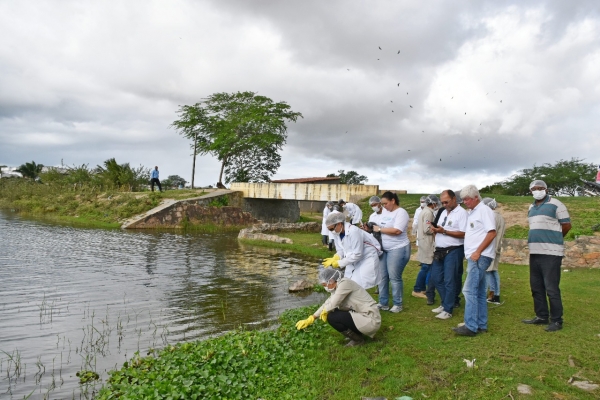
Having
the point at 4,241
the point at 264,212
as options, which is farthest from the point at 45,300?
the point at 264,212

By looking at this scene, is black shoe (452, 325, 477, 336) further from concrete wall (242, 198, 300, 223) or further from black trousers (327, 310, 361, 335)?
concrete wall (242, 198, 300, 223)

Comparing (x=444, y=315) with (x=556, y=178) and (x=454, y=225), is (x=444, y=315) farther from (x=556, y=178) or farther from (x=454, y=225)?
(x=556, y=178)

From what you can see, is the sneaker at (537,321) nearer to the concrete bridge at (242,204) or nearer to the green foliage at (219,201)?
the concrete bridge at (242,204)

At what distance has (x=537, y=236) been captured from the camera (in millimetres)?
6191

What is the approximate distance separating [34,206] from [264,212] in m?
17.7

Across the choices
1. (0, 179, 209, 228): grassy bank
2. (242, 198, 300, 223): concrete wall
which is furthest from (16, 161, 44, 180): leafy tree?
(242, 198, 300, 223): concrete wall

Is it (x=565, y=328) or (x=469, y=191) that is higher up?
(x=469, y=191)

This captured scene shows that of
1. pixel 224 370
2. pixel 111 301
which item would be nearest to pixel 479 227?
pixel 224 370

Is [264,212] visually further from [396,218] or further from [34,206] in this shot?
[396,218]

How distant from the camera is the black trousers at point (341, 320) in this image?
567cm

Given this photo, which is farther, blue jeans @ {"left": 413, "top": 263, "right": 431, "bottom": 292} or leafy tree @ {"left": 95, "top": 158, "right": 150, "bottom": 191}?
leafy tree @ {"left": 95, "top": 158, "right": 150, "bottom": 191}

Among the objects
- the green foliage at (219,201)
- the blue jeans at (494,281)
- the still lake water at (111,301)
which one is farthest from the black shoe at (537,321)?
the green foliage at (219,201)

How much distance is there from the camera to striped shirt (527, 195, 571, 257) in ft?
19.9

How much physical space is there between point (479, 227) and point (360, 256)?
1677mm
